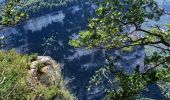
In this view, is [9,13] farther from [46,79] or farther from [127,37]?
[127,37]

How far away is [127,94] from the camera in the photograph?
1608cm

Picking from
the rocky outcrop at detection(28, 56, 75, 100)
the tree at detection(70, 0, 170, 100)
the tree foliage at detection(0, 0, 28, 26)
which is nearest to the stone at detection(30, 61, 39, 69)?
the rocky outcrop at detection(28, 56, 75, 100)

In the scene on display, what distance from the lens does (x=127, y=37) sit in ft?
57.1

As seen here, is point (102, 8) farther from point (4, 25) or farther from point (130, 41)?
point (4, 25)

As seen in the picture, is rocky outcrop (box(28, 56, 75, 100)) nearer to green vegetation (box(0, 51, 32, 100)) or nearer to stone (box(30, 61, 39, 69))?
stone (box(30, 61, 39, 69))

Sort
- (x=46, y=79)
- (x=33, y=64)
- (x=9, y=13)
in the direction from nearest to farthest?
1. (x=9, y=13)
2. (x=46, y=79)
3. (x=33, y=64)

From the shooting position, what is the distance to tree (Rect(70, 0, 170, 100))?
16.2m

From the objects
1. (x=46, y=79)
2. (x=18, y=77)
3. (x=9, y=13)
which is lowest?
(x=46, y=79)

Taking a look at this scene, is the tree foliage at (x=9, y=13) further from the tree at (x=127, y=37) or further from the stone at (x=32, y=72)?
the tree at (x=127, y=37)

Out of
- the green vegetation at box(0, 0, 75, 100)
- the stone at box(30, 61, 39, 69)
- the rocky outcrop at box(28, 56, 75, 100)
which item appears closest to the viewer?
the green vegetation at box(0, 0, 75, 100)

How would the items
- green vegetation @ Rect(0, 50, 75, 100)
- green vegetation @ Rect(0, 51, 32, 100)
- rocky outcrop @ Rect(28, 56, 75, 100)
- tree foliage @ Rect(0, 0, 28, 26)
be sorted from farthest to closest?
rocky outcrop @ Rect(28, 56, 75, 100) → tree foliage @ Rect(0, 0, 28, 26) → green vegetation @ Rect(0, 50, 75, 100) → green vegetation @ Rect(0, 51, 32, 100)

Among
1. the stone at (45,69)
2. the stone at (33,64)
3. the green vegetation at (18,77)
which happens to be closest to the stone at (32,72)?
the green vegetation at (18,77)

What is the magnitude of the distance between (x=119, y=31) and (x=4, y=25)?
555 centimetres

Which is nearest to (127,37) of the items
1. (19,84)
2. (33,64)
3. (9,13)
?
(19,84)
